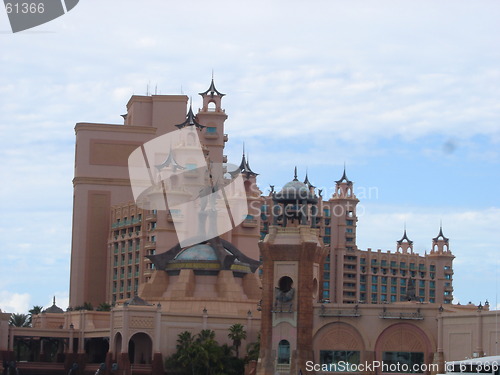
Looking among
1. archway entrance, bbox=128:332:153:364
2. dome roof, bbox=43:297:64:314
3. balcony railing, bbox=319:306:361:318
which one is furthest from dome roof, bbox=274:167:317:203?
dome roof, bbox=43:297:64:314

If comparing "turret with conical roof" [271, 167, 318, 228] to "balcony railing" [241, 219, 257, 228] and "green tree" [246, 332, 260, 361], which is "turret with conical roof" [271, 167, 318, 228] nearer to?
"green tree" [246, 332, 260, 361]

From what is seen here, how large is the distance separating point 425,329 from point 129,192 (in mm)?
86430

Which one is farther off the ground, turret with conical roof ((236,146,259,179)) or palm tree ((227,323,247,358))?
turret with conical roof ((236,146,259,179))

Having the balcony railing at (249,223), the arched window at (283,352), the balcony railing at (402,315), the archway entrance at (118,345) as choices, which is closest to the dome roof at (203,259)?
the archway entrance at (118,345)

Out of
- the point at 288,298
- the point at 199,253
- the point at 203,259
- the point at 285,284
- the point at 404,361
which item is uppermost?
the point at 199,253

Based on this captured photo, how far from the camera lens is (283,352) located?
111 m

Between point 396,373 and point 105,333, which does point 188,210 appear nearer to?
point 105,333

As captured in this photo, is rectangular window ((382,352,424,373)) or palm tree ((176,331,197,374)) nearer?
rectangular window ((382,352,424,373))

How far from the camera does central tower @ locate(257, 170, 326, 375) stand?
110812mm

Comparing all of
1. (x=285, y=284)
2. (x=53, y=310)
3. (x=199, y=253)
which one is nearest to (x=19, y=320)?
(x=53, y=310)

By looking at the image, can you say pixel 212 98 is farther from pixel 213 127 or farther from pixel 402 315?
pixel 402 315

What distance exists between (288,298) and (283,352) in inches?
187

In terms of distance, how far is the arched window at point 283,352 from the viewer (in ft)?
364

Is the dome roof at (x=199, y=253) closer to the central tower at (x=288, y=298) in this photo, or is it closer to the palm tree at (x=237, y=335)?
the palm tree at (x=237, y=335)
